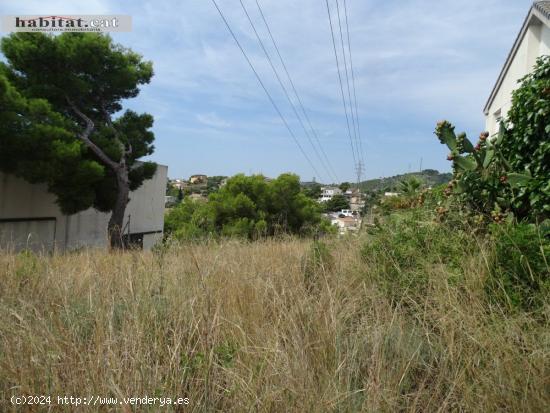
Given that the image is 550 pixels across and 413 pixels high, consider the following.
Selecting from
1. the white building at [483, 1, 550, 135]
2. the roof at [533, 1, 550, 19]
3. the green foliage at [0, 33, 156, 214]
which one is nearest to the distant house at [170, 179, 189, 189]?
the green foliage at [0, 33, 156, 214]

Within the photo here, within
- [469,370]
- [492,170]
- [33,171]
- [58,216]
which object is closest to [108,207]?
[58,216]

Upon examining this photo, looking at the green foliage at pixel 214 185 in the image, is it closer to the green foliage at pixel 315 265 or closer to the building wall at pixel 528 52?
the building wall at pixel 528 52

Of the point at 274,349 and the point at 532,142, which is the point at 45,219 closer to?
the point at 274,349

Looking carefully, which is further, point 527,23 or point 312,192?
point 312,192

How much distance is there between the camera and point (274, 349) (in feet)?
6.59

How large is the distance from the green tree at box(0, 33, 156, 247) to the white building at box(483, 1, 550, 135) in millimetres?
11451

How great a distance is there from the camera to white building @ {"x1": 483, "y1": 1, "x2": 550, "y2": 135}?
30.9ft

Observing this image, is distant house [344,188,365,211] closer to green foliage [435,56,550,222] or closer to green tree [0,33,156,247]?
green foliage [435,56,550,222]

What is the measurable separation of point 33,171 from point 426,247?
35.4 feet

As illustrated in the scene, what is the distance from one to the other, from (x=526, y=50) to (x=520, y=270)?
405 inches

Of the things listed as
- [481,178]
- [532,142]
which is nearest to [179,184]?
[481,178]

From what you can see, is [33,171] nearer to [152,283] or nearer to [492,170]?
[152,283]

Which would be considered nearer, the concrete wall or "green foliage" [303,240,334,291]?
"green foliage" [303,240,334,291]

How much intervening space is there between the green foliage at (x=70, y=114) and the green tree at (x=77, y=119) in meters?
0.02
